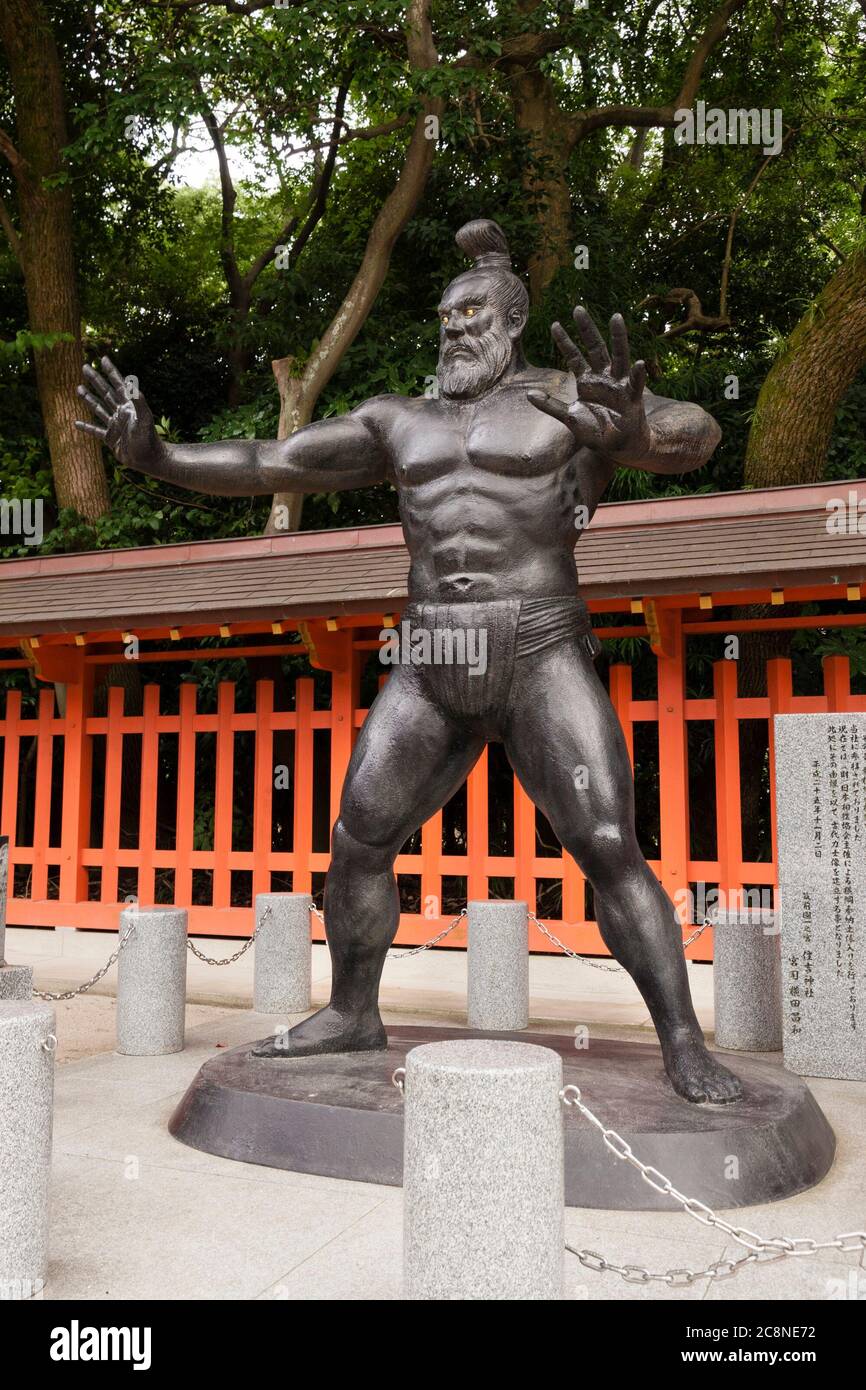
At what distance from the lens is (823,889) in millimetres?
5070

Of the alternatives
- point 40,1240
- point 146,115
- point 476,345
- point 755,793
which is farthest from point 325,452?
point 146,115

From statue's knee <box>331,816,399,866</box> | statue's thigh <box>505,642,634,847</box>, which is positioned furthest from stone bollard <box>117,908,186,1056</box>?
statue's thigh <box>505,642,634,847</box>

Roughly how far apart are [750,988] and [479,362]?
3.40 meters

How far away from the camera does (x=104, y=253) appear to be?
43.9 ft

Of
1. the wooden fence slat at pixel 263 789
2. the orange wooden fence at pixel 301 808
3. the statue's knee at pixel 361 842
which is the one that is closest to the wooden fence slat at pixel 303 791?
the orange wooden fence at pixel 301 808

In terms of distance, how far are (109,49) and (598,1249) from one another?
13507 millimetres

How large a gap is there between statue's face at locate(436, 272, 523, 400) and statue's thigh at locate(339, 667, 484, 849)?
1034 mm

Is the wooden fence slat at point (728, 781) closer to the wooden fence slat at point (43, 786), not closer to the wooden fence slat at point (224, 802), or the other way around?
the wooden fence slat at point (224, 802)

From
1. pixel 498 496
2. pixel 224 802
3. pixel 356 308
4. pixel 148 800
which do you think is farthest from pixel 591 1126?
pixel 356 308

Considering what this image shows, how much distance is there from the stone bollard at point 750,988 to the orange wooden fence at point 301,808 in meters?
1.34

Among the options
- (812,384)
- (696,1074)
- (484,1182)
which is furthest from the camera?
(812,384)

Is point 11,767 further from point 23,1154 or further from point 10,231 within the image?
point 23,1154

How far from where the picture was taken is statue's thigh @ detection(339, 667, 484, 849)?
372cm

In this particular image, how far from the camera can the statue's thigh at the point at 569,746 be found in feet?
11.3
